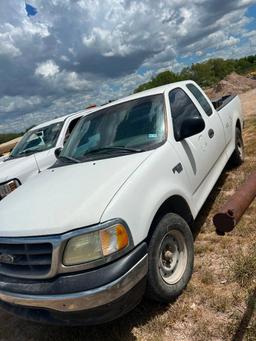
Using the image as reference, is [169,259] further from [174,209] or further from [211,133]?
[211,133]

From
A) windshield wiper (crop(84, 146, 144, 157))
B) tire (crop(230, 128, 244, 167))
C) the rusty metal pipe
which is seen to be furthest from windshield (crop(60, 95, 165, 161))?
tire (crop(230, 128, 244, 167))

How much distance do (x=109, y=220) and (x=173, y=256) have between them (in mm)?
1014

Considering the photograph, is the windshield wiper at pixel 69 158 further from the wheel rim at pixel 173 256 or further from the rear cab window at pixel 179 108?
the wheel rim at pixel 173 256

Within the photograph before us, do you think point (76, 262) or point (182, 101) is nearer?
point (76, 262)

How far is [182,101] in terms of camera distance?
454 centimetres

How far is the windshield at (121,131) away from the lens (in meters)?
3.74

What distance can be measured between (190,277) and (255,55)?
10793 centimetres

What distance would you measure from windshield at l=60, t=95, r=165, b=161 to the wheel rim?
91cm

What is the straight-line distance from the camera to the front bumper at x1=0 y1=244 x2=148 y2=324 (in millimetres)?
2469

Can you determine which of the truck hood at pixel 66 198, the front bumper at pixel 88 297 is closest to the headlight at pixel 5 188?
the truck hood at pixel 66 198

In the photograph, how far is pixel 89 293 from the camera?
245 cm

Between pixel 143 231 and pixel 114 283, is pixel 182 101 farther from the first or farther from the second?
pixel 114 283

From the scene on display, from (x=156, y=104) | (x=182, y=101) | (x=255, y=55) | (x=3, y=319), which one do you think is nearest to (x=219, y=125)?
(x=182, y=101)

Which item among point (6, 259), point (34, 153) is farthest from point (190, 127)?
point (34, 153)
